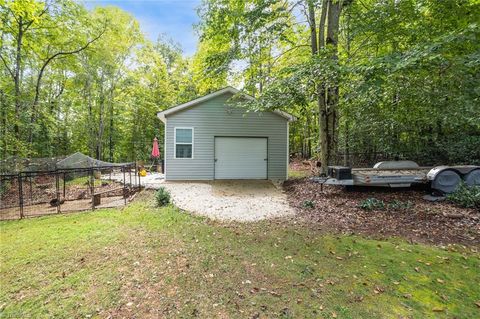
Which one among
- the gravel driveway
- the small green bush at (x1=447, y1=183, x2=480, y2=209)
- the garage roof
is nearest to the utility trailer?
the small green bush at (x1=447, y1=183, x2=480, y2=209)

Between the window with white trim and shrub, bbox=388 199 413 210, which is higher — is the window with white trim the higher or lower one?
the higher one

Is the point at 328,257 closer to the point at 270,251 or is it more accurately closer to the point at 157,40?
the point at 270,251

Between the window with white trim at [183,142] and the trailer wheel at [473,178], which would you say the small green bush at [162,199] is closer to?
the window with white trim at [183,142]

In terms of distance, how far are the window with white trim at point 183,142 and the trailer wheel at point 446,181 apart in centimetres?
862

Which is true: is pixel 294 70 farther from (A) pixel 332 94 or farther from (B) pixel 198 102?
(B) pixel 198 102

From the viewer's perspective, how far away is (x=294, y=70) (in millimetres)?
6438

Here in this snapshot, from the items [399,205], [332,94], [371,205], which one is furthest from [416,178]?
[332,94]

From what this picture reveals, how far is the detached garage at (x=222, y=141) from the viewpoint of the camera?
10445 mm

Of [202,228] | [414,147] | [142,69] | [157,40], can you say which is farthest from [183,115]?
[157,40]

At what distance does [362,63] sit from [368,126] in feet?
18.4

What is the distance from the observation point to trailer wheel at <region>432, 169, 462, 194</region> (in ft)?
22.0

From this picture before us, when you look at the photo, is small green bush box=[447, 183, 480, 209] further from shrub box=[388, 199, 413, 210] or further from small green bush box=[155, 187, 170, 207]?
small green bush box=[155, 187, 170, 207]

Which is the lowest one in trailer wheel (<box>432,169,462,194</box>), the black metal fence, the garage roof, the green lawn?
the green lawn

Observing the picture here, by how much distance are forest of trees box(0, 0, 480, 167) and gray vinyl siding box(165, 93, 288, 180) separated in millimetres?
1272
